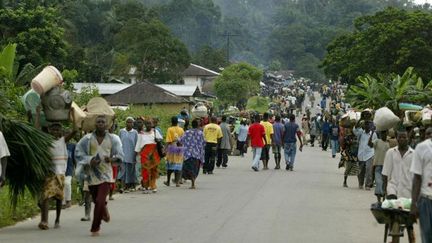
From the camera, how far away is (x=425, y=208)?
33.2 ft

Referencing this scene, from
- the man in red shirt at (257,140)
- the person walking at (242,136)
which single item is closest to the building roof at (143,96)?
the person walking at (242,136)

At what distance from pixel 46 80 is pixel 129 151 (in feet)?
23.6

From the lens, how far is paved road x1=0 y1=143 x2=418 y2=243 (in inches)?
562

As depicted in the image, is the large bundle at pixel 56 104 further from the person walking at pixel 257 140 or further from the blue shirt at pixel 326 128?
the blue shirt at pixel 326 128

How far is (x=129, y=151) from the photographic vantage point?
22141 mm

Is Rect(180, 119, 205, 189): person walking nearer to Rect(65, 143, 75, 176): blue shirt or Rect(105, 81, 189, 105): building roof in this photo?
Rect(65, 143, 75, 176): blue shirt

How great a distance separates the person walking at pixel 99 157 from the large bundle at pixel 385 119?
5610 millimetres

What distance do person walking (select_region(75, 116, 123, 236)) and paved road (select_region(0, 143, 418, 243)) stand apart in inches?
25.9

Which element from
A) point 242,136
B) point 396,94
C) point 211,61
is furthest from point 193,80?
point 396,94

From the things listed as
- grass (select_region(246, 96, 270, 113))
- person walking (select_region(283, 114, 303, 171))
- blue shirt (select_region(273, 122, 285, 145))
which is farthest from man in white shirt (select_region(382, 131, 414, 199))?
grass (select_region(246, 96, 270, 113))

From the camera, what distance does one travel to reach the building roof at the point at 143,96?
5625 cm

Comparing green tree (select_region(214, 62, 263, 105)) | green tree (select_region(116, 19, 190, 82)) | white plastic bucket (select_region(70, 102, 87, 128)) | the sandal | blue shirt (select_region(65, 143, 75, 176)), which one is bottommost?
the sandal

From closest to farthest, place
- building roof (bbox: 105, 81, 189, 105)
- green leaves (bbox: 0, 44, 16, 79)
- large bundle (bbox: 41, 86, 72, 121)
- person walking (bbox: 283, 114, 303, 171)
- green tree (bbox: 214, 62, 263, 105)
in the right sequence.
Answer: large bundle (bbox: 41, 86, 72, 121) < green leaves (bbox: 0, 44, 16, 79) < person walking (bbox: 283, 114, 303, 171) < building roof (bbox: 105, 81, 189, 105) < green tree (bbox: 214, 62, 263, 105)

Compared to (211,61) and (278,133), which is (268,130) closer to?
(278,133)
